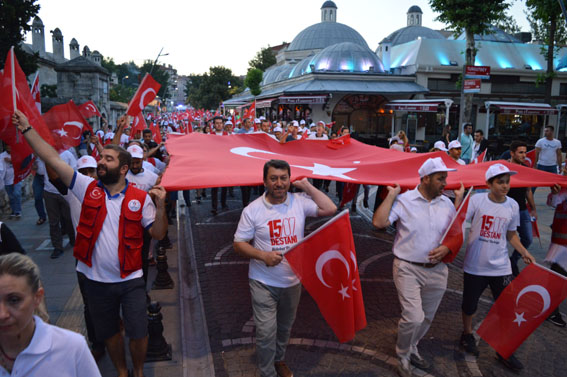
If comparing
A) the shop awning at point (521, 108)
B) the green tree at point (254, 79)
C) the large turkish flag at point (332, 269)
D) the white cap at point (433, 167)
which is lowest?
the large turkish flag at point (332, 269)

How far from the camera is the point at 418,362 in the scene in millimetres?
4223

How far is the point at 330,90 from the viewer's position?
3067cm

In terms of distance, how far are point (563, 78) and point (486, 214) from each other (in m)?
40.6

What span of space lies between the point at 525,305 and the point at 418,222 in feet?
4.30

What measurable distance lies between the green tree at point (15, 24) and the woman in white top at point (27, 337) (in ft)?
39.3

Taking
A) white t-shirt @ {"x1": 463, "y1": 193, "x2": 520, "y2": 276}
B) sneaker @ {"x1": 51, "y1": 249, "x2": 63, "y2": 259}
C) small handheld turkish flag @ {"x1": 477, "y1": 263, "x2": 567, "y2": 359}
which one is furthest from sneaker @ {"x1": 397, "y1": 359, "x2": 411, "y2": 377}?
sneaker @ {"x1": 51, "y1": 249, "x2": 63, "y2": 259}

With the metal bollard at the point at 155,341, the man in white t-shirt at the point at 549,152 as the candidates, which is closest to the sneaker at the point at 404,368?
the metal bollard at the point at 155,341

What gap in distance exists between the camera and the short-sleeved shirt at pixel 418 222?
4062mm

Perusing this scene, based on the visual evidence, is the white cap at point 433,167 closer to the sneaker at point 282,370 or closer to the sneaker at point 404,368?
Answer: the sneaker at point 404,368

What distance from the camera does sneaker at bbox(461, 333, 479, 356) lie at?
4531 mm

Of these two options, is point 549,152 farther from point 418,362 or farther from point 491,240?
point 418,362

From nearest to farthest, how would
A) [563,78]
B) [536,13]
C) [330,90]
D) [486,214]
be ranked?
[486,214], [536,13], [330,90], [563,78]

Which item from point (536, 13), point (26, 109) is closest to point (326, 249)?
point (26, 109)

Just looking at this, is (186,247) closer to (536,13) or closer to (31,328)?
(31,328)
